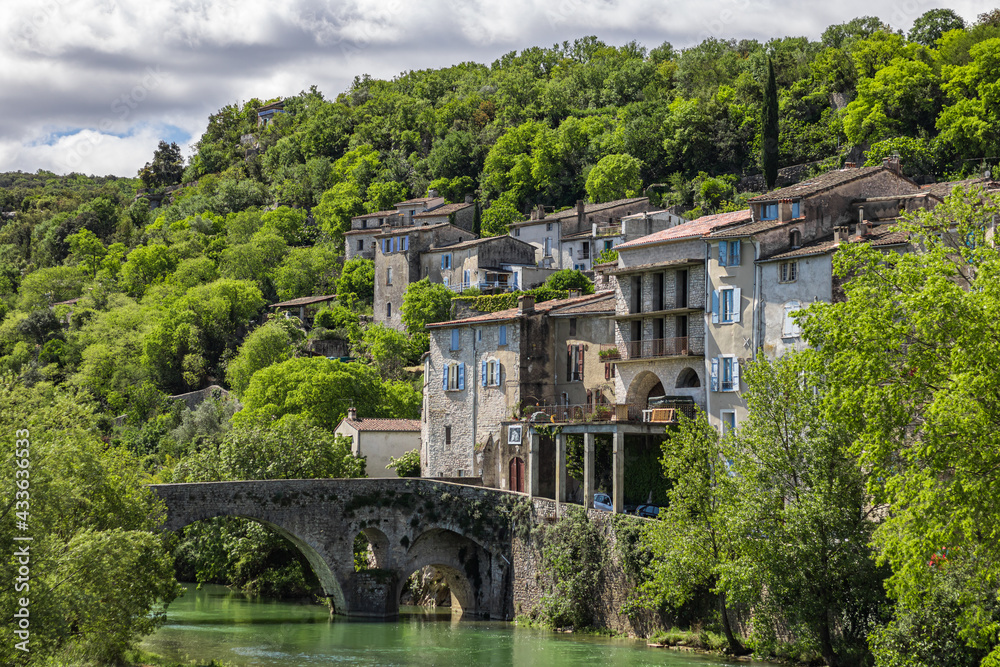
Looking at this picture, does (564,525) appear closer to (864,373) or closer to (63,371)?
(864,373)

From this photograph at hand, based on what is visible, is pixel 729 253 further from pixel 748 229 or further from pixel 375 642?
pixel 375 642

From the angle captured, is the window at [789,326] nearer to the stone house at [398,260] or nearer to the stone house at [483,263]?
the stone house at [483,263]

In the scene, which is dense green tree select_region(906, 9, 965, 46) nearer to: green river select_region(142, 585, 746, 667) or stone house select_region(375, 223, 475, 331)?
stone house select_region(375, 223, 475, 331)

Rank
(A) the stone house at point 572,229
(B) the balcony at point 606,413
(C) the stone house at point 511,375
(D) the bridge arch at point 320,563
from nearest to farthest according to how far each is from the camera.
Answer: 1. (B) the balcony at point 606,413
2. (D) the bridge arch at point 320,563
3. (C) the stone house at point 511,375
4. (A) the stone house at point 572,229

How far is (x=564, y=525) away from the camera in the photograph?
163ft

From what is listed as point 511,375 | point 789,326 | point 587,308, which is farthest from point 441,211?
point 789,326

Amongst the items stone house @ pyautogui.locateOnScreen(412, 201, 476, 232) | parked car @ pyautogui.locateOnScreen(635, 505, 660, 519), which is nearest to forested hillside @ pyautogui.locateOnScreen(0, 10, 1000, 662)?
stone house @ pyautogui.locateOnScreen(412, 201, 476, 232)

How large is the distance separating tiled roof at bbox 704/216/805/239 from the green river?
655 inches

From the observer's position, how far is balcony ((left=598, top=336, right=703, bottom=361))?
5228cm

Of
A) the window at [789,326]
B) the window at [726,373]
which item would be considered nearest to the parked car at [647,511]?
the window at [726,373]

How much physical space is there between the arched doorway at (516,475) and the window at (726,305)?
11.6 metres

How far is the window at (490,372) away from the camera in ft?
194

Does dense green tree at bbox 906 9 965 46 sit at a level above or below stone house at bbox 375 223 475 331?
above

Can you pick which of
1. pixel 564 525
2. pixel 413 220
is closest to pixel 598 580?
pixel 564 525
